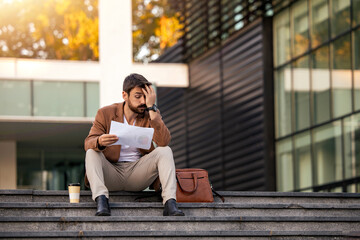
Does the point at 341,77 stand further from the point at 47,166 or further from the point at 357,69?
the point at 47,166

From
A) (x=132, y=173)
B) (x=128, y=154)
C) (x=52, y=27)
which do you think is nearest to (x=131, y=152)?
(x=128, y=154)

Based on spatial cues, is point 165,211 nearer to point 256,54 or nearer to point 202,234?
point 202,234

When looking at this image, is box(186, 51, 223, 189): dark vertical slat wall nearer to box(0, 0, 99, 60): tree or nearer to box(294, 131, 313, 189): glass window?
box(294, 131, 313, 189): glass window

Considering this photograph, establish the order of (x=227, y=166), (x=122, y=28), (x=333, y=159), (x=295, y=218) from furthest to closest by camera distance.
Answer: (x=227, y=166), (x=122, y=28), (x=333, y=159), (x=295, y=218)

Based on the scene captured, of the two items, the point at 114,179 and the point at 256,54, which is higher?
the point at 256,54

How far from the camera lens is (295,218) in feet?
22.2

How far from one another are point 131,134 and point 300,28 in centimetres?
1160

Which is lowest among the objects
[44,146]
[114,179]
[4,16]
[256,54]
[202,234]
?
[202,234]

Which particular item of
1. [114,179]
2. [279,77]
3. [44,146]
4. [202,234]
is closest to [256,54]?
[279,77]

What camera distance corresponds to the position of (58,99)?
63.5ft

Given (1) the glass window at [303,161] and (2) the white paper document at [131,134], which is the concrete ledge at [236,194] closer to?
(2) the white paper document at [131,134]

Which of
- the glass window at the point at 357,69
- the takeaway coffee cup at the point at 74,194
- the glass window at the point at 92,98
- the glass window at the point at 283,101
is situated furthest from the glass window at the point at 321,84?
the takeaway coffee cup at the point at 74,194

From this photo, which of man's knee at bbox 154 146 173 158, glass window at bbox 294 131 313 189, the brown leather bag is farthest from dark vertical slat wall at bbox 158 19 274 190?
man's knee at bbox 154 146 173 158

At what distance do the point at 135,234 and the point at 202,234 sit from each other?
1.74 ft
